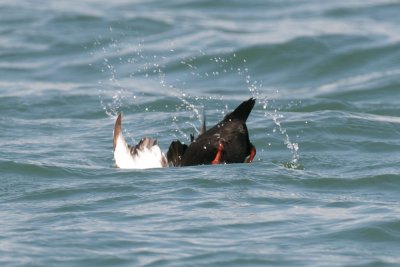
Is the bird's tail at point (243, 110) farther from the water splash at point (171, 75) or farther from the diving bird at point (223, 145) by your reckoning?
the water splash at point (171, 75)

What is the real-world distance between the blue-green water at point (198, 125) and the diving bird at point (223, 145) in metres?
0.12

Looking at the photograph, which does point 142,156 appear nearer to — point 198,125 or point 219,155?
point 219,155

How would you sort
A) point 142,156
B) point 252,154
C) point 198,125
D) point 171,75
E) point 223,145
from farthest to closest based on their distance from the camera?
point 171,75 < point 198,125 < point 142,156 < point 252,154 < point 223,145

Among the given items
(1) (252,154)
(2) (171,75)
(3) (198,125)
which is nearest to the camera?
(1) (252,154)

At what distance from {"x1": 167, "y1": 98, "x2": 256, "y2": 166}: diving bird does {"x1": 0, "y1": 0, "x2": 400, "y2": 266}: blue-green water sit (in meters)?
0.12

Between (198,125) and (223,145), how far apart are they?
2.70 metres

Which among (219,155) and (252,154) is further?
(252,154)

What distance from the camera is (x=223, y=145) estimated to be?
28.1 ft

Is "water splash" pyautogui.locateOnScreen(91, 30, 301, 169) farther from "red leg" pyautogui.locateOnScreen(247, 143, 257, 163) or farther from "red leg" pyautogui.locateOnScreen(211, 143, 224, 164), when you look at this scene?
"red leg" pyautogui.locateOnScreen(211, 143, 224, 164)

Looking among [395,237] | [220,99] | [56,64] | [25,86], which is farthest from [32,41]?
[395,237]

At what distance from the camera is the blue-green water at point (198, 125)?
7.04 metres

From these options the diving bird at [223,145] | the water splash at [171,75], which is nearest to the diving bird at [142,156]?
the diving bird at [223,145]

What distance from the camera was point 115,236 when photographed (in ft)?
23.2

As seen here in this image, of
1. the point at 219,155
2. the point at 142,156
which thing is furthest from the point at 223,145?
the point at 142,156
